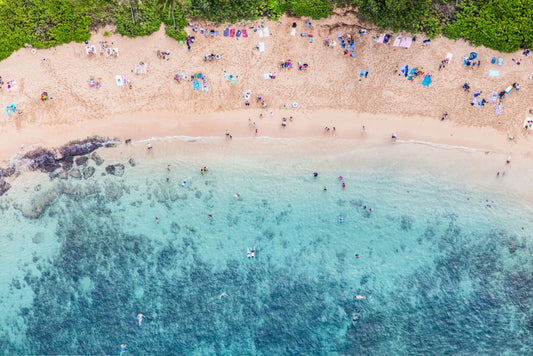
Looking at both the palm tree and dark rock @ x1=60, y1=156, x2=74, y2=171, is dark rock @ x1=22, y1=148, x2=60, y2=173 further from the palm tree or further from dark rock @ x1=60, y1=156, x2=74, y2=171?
the palm tree

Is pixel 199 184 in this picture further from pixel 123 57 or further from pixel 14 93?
pixel 14 93

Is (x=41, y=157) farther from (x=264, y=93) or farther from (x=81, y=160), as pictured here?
(x=264, y=93)

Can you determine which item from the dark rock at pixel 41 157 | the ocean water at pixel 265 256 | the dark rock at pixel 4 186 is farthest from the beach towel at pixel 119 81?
the dark rock at pixel 4 186

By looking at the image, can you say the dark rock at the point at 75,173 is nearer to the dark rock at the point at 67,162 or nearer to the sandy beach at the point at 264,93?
the dark rock at the point at 67,162

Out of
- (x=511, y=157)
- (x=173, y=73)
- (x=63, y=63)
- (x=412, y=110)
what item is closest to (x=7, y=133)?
(x=63, y=63)

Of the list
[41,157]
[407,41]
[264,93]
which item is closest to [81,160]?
[41,157]
